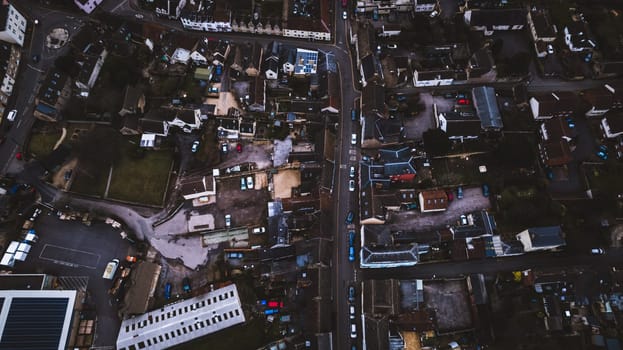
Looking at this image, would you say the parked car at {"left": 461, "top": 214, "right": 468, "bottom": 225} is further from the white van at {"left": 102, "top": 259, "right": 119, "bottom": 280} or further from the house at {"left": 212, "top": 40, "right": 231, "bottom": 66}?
the white van at {"left": 102, "top": 259, "right": 119, "bottom": 280}

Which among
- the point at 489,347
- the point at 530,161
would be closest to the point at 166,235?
the point at 489,347

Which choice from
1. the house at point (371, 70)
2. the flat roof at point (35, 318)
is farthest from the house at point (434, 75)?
the flat roof at point (35, 318)

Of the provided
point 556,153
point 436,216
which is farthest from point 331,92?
point 556,153

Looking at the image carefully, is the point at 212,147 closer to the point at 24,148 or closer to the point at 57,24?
the point at 24,148

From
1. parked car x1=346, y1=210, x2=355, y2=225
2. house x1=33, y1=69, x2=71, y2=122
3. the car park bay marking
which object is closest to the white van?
the car park bay marking

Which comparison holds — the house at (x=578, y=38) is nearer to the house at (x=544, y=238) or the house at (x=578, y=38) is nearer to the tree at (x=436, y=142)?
the tree at (x=436, y=142)

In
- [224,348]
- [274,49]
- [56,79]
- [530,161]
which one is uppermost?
[274,49]
